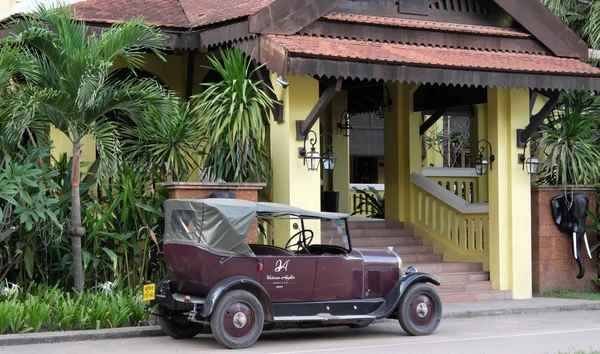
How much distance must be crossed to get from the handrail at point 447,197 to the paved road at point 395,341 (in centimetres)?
373

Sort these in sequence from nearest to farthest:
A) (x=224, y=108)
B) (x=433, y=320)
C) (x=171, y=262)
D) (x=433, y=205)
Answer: (x=171, y=262) → (x=433, y=320) → (x=224, y=108) → (x=433, y=205)

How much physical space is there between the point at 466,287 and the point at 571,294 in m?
2.04

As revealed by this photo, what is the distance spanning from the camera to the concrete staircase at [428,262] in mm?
16969

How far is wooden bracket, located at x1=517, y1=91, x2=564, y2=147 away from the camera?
16.9m

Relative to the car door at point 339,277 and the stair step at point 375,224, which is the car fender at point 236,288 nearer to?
the car door at point 339,277

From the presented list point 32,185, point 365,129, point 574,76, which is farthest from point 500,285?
point 365,129

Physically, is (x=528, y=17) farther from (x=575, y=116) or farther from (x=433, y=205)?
(x=433, y=205)

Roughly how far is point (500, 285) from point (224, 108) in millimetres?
5952

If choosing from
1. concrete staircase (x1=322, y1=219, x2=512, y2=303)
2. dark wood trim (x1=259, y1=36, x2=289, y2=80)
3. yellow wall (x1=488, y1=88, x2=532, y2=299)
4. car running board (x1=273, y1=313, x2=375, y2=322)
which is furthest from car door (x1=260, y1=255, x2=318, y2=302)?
yellow wall (x1=488, y1=88, x2=532, y2=299)

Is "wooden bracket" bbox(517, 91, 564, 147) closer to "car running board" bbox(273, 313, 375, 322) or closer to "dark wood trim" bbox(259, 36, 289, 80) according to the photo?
"dark wood trim" bbox(259, 36, 289, 80)

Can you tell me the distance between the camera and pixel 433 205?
1898 cm

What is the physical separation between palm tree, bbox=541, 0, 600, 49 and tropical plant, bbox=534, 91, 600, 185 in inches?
94.0

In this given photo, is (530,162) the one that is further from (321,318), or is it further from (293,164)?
(321,318)

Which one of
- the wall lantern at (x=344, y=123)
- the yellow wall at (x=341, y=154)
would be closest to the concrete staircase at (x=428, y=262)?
the yellow wall at (x=341, y=154)
